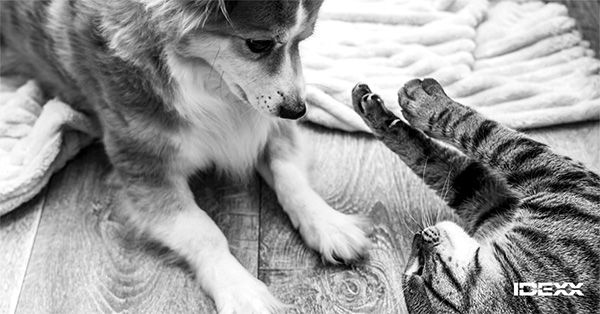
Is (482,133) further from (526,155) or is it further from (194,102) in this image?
(194,102)

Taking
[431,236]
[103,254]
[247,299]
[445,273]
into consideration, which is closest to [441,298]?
[445,273]

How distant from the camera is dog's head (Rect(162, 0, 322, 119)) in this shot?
1700 mm

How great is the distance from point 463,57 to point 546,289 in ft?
3.58

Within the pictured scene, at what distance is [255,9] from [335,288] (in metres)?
0.79

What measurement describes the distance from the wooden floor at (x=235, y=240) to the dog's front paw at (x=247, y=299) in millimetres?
52

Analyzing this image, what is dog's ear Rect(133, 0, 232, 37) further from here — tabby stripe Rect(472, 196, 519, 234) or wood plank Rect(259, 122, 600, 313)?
tabby stripe Rect(472, 196, 519, 234)

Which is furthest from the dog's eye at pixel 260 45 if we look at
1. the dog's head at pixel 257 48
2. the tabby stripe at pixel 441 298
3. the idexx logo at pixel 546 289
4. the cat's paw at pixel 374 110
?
the idexx logo at pixel 546 289

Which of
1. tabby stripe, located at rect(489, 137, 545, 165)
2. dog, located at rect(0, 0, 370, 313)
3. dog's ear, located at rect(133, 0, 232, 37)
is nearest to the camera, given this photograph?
dog's ear, located at rect(133, 0, 232, 37)

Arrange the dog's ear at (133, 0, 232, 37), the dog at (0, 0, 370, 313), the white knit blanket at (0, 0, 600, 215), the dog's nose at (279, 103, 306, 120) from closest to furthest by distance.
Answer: the dog's ear at (133, 0, 232, 37) → the dog at (0, 0, 370, 313) → the dog's nose at (279, 103, 306, 120) → the white knit blanket at (0, 0, 600, 215)

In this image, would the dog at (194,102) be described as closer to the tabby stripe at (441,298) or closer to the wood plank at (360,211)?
the wood plank at (360,211)

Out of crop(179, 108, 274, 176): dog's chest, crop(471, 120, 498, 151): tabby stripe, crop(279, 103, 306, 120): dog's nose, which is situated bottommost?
crop(179, 108, 274, 176): dog's chest

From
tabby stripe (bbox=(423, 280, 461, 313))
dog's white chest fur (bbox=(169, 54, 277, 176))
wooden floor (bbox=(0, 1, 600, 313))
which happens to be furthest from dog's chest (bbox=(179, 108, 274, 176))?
tabby stripe (bbox=(423, 280, 461, 313))

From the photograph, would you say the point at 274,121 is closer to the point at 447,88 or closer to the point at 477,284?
the point at 447,88

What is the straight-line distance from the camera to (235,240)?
2156 millimetres
